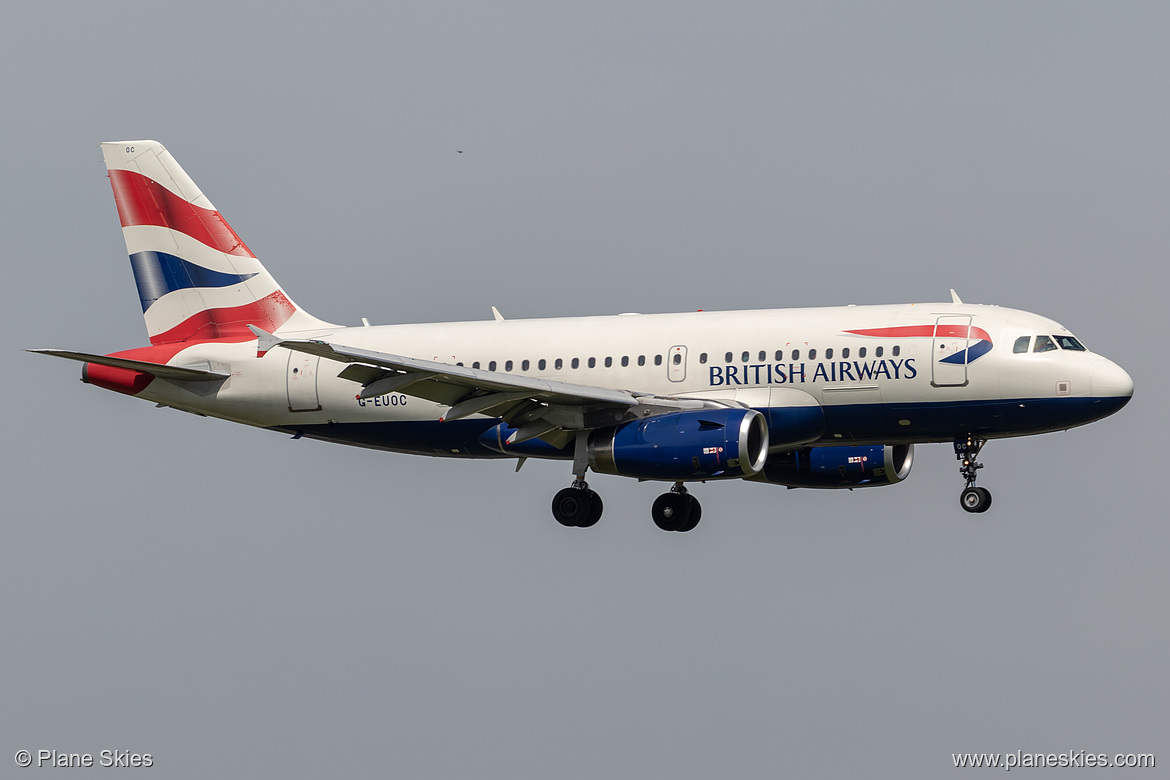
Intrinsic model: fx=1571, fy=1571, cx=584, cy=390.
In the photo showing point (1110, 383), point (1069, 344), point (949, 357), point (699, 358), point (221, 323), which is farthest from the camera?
point (221, 323)

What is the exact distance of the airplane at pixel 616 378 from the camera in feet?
116

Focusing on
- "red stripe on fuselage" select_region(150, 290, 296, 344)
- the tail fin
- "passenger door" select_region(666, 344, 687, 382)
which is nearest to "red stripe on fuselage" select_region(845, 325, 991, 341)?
"passenger door" select_region(666, 344, 687, 382)

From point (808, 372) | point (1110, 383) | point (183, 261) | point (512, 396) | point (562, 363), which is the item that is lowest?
point (1110, 383)

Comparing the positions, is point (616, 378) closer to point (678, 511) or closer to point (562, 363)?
point (562, 363)

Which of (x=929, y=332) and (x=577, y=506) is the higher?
(x=929, y=332)

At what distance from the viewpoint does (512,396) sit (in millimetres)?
35656

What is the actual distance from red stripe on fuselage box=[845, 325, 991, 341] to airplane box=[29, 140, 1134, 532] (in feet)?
0.14

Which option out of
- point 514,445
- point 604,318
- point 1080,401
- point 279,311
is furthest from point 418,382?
point 1080,401

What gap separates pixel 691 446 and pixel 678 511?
22.5 ft

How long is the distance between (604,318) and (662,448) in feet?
19.5

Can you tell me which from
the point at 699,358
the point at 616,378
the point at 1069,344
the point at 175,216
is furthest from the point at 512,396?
Answer: the point at 175,216

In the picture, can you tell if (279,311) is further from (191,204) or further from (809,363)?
(809,363)

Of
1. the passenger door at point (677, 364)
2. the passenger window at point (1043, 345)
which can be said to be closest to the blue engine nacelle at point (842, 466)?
the passenger door at point (677, 364)

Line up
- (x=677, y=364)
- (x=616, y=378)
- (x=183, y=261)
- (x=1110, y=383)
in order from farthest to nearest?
1. (x=183, y=261)
2. (x=616, y=378)
3. (x=677, y=364)
4. (x=1110, y=383)
